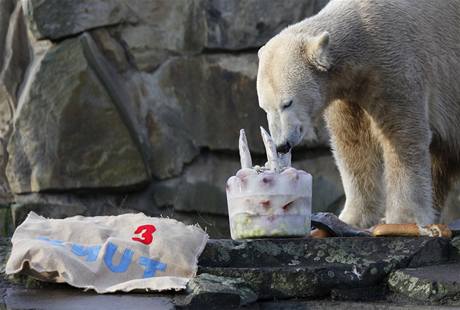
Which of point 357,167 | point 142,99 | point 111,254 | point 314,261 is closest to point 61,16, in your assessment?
point 142,99

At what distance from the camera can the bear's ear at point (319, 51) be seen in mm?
3852

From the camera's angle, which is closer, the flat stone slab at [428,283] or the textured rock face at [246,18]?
the flat stone slab at [428,283]

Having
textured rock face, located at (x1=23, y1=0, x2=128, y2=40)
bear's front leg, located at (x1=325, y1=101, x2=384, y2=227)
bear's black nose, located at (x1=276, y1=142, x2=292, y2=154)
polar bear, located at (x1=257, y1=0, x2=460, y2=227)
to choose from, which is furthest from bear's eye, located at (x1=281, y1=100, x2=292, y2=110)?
textured rock face, located at (x1=23, y1=0, x2=128, y2=40)

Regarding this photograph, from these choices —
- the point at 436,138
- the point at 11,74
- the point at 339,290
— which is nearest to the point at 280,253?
the point at 339,290

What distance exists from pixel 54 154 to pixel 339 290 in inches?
127

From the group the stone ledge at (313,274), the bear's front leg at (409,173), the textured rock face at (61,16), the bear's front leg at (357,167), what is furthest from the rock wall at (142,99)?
the stone ledge at (313,274)

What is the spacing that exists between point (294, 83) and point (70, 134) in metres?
2.40

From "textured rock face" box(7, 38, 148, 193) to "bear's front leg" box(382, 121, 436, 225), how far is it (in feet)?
7.78

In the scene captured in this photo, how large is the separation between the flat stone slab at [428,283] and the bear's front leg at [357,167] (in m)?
1.16

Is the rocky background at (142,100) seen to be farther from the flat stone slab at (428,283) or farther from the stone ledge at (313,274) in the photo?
the flat stone slab at (428,283)

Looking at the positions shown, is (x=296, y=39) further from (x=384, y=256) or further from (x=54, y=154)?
(x=54, y=154)

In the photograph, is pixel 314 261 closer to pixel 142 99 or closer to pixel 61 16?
pixel 142 99

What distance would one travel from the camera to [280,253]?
322 cm

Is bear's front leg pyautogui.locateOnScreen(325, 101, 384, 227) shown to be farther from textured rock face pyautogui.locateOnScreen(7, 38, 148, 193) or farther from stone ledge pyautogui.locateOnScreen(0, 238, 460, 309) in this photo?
textured rock face pyautogui.locateOnScreen(7, 38, 148, 193)
